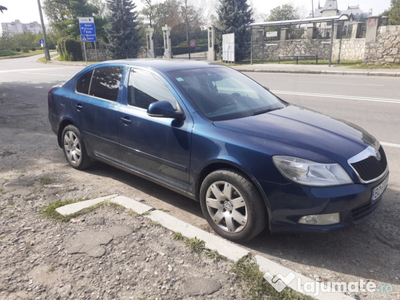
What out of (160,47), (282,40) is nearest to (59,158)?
(282,40)

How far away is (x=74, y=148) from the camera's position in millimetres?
4832

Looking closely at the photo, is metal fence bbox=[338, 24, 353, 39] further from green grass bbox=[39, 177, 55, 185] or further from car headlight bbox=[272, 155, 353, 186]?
car headlight bbox=[272, 155, 353, 186]

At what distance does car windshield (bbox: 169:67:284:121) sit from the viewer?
3.48 metres

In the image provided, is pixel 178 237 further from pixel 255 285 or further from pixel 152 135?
pixel 152 135

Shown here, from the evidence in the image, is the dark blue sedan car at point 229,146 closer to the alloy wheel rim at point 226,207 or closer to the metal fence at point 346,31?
the alloy wheel rim at point 226,207

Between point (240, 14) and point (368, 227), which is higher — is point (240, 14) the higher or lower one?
the higher one

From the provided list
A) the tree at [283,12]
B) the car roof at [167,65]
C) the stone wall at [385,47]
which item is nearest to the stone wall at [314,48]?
the stone wall at [385,47]

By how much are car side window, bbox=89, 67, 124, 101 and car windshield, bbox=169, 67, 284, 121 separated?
82cm

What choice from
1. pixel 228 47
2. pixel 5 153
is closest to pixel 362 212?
pixel 5 153

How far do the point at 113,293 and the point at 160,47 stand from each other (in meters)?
35.3

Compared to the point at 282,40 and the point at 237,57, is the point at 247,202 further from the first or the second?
the point at 282,40

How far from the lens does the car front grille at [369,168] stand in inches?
109

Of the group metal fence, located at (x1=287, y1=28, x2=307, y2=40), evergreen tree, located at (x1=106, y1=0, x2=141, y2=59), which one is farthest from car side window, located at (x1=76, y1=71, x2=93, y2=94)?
evergreen tree, located at (x1=106, y1=0, x2=141, y2=59)

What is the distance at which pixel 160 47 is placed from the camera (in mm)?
35531
